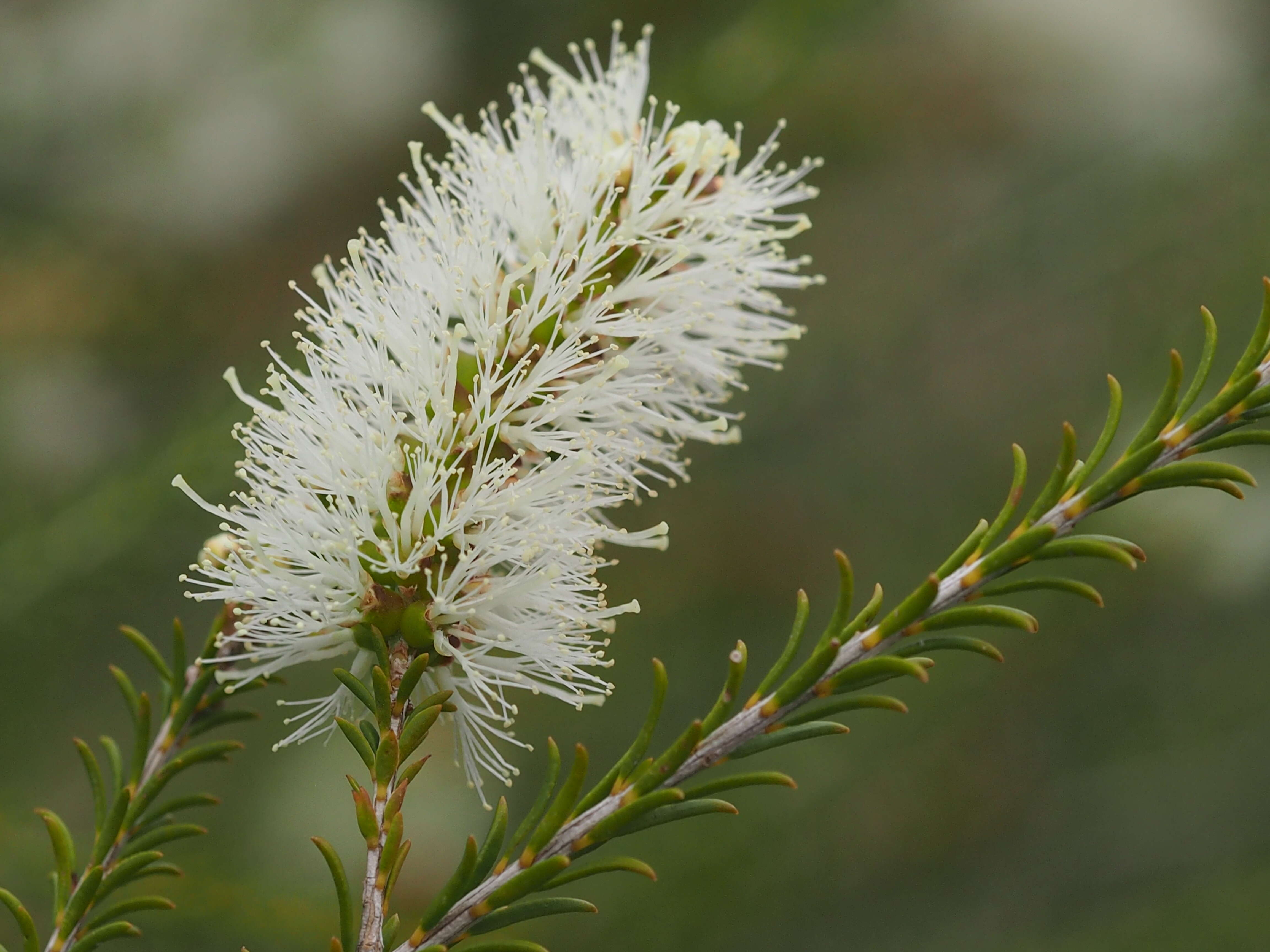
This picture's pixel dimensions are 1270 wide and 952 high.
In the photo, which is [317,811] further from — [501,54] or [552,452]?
[501,54]

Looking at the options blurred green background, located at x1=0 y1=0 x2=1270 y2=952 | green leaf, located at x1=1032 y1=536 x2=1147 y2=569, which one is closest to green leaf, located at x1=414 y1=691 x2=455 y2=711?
green leaf, located at x1=1032 y1=536 x2=1147 y2=569

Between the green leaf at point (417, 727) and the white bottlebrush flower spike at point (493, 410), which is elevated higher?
the white bottlebrush flower spike at point (493, 410)

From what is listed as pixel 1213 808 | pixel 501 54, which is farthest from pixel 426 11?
pixel 1213 808

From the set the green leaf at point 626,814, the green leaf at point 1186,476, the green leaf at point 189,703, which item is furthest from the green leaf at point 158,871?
the green leaf at point 1186,476

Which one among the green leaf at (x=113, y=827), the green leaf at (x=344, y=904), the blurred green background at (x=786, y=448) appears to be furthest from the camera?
the blurred green background at (x=786, y=448)

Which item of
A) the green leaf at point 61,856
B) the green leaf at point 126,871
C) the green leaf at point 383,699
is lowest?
the green leaf at point 383,699

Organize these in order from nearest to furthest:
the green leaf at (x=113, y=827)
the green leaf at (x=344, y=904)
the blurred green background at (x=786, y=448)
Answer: the green leaf at (x=344, y=904)
the green leaf at (x=113, y=827)
the blurred green background at (x=786, y=448)

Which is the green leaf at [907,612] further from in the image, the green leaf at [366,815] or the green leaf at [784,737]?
the green leaf at [366,815]
